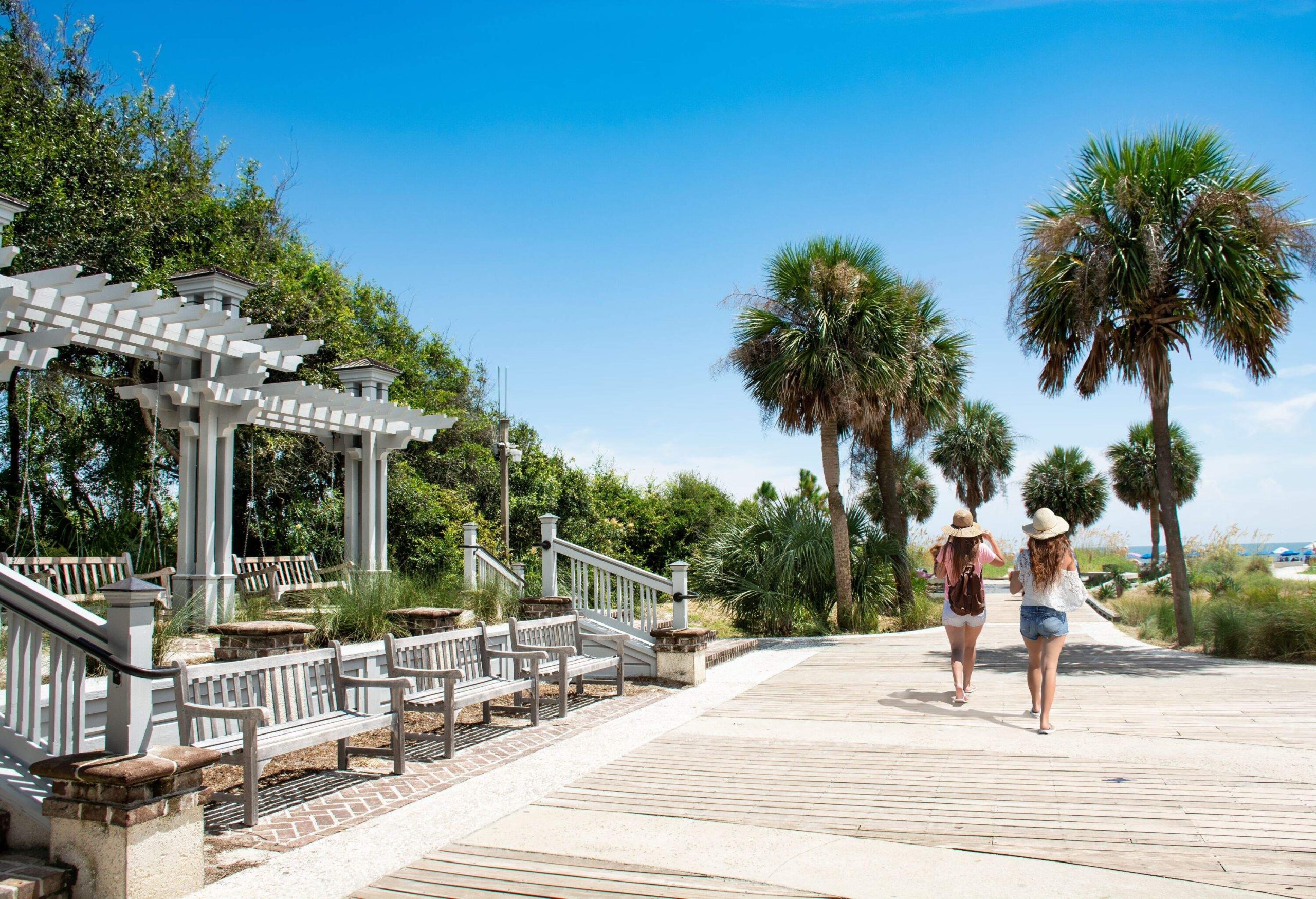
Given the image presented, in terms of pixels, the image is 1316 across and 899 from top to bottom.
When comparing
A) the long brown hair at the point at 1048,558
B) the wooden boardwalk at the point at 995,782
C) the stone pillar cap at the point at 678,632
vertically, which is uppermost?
the long brown hair at the point at 1048,558

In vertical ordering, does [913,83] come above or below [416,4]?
below

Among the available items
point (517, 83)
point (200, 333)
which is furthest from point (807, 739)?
point (517, 83)

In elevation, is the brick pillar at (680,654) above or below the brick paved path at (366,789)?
above

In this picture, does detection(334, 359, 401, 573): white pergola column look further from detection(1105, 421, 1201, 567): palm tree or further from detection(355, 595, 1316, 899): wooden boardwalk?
detection(1105, 421, 1201, 567): palm tree

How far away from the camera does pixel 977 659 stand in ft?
34.6

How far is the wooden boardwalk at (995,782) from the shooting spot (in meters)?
3.87

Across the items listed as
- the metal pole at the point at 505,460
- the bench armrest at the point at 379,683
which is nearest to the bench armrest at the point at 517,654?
the bench armrest at the point at 379,683

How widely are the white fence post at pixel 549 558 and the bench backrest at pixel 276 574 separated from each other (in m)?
3.15

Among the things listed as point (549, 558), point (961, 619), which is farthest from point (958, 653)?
point (549, 558)

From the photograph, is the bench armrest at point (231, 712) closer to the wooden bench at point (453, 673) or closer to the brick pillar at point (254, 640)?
the wooden bench at point (453, 673)

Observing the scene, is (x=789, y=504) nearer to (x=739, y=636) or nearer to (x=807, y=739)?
(x=739, y=636)

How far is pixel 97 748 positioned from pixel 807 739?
463 cm

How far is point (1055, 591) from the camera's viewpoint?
670 centimetres

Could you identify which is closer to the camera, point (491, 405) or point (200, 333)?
point (200, 333)
